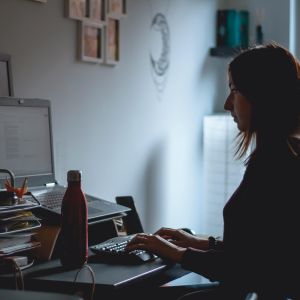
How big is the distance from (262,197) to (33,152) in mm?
927

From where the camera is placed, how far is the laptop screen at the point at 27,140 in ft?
6.26

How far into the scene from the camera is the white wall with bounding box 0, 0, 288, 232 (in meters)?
2.29

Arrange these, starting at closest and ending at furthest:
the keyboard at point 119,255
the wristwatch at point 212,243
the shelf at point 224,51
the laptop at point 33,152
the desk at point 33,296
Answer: the desk at point 33,296 → the keyboard at point 119,255 → the wristwatch at point 212,243 → the laptop at point 33,152 → the shelf at point 224,51

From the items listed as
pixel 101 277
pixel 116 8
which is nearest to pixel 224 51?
pixel 116 8

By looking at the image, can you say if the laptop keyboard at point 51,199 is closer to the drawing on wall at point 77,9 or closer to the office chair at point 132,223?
the office chair at point 132,223

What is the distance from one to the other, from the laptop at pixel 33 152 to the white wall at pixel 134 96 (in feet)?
0.77

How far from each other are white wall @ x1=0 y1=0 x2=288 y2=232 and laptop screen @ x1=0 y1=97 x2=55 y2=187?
0.23m

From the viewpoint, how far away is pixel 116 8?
2.67 meters

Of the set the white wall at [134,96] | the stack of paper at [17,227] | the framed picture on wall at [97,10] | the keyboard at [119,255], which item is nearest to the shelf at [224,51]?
the white wall at [134,96]

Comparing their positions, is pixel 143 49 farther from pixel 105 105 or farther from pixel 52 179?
pixel 52 179

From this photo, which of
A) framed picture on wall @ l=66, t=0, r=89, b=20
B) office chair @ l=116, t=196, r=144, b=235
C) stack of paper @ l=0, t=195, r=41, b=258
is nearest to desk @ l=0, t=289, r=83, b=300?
stack of paper @ l=0, t=195, r=41, b=258

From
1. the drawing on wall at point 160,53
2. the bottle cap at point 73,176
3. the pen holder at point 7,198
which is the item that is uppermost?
the drawing on wall at point 160,53

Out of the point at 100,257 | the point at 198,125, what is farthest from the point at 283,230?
the point at 198,125

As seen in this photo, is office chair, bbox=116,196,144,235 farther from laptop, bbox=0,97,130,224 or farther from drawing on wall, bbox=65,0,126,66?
drawing on wall, bbox=65,0,126,66
